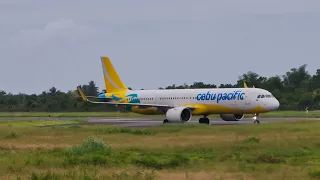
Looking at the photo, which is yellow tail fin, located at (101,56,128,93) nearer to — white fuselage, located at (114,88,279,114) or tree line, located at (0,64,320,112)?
white fuselage, located at (114,88,279,114)

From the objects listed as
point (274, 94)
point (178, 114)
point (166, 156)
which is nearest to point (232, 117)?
point (178, 114)

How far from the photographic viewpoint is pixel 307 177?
19688 millimetres

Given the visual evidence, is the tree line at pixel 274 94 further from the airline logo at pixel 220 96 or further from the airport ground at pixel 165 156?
the airport ground at pixel 165 156

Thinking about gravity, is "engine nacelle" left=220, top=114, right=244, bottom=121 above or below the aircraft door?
below

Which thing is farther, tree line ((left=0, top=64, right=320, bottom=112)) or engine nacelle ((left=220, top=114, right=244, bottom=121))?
tree line ((left=0, top=64, right=320, bottom=112))

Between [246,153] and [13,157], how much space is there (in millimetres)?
8905

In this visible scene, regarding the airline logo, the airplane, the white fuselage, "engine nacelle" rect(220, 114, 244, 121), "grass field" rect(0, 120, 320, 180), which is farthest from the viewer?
"engine nacelle" rect(220, 114, 244, 121)

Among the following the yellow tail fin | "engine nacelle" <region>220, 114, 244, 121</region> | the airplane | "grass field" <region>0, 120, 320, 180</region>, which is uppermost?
the yellow tail fin

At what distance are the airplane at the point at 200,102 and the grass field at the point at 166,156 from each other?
14695 mm

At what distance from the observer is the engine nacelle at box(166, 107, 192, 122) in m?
55.2

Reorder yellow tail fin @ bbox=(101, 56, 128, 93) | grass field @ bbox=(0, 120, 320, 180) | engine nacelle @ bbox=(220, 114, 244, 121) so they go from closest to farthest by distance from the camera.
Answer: grass field @ bbox=(0, 120, 320, 180), engine nacelle @ bbox=(220, 114, 244, 121), yellow tail fin @ bbox=(101, 56, 128, 93)

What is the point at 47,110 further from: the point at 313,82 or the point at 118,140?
the point at 118,140

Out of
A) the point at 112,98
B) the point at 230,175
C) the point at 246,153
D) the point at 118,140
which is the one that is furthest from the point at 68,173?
the point at 112,98

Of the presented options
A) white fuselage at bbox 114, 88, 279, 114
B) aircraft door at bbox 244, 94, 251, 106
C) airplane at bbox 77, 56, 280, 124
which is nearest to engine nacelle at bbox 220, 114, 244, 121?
airplane at bbox 77, 56, 280, 124
